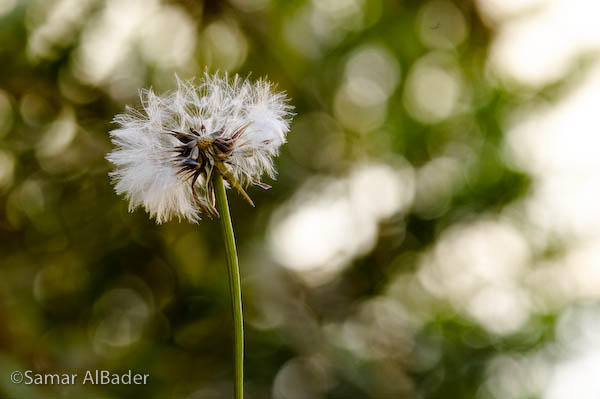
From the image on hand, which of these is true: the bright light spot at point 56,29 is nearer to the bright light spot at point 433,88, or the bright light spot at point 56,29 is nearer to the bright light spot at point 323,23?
the bright light spot at point 323,23

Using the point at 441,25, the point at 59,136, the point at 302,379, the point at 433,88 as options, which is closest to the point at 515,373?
the point at 302,379

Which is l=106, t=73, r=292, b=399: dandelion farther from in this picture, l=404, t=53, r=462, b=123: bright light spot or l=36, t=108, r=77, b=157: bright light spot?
l=404, t=53, r=462, b=123: bright light spot

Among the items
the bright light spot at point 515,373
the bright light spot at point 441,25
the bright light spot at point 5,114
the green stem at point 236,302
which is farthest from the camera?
the bright light spot at point 441,25

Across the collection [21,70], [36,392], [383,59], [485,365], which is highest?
[383,59]

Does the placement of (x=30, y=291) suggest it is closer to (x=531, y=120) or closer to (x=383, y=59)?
(x=383, y=59)

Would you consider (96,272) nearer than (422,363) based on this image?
Yes

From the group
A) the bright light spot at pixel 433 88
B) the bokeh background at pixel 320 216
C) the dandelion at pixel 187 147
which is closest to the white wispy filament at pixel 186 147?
the dandelion at pixel 187 147

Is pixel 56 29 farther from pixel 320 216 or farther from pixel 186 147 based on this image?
pixel 186 147

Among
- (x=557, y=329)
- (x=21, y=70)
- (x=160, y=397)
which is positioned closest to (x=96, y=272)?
(x=160, y=397)
